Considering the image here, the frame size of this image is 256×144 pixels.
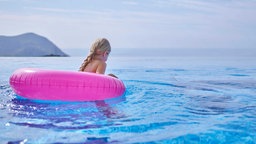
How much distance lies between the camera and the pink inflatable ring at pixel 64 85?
14.7 feet

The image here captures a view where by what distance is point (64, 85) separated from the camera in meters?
4.48

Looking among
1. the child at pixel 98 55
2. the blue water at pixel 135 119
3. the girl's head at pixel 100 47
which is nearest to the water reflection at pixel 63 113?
the blue water at pixel 135 119

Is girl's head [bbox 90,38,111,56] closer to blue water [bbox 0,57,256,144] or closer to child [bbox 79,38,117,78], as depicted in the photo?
child [bbox 79,38,117,78]

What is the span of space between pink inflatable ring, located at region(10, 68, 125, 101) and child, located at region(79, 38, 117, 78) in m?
0.66

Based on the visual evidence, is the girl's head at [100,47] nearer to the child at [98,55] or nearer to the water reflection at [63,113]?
the child at [98,55]

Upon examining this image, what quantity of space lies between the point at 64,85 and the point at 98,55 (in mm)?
1012

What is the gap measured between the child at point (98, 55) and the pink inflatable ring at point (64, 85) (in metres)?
0.66

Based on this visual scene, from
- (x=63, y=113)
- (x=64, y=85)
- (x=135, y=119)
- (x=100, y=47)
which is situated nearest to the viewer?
(x=135, y=119)

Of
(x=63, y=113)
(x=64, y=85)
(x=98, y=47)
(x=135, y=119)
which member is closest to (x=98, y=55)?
(x=98, y=47)

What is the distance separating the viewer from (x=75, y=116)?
3717 millimetres

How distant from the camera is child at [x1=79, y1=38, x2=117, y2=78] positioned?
17.2ft

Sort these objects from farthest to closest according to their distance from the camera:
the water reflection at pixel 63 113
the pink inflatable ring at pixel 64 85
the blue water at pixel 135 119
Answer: the pink inflatable ring at pixel 64 85 < the water reflection at pixel 63 113 < the blue water at pixel 135 119

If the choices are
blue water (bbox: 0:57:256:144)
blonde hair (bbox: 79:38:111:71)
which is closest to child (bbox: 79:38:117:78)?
blonde hair (bbox: 79:38:111:71)

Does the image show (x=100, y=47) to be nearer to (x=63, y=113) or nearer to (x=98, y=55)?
(x=98, y=55)
